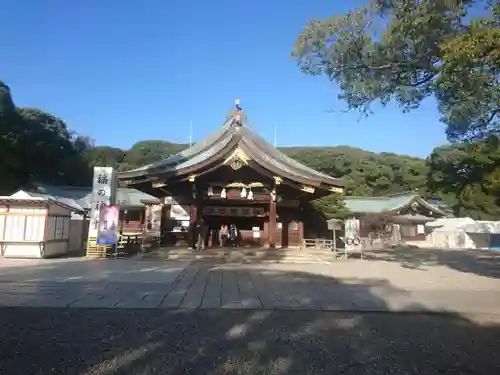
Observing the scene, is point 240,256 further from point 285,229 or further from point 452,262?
point 452,262

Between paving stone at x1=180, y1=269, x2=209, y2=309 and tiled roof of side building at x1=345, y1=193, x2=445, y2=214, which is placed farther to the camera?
tiled roof of side building at x1=345, y1=193, x2=445, y2=214

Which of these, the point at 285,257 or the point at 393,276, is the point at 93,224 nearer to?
the point at 285,257

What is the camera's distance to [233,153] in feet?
61.6

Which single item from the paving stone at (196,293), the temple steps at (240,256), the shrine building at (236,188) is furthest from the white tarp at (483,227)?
the paving stone at (196,293)

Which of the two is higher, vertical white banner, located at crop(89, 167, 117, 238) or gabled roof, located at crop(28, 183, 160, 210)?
gabled roof, located at crop(28, 183, 160, 210)

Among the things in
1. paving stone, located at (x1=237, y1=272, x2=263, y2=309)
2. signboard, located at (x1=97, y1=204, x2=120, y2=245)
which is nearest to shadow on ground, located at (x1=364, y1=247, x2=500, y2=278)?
paving stone, located at (x1=237, y1=272, x2=263, y2=309)

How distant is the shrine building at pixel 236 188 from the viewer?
61.1 feet

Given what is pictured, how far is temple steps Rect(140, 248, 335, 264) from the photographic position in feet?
Result: 56.5

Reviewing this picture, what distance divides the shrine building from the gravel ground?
11.6 meters

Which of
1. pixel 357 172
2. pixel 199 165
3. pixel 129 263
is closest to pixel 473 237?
pixel 357 172

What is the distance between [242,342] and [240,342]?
0.09ft

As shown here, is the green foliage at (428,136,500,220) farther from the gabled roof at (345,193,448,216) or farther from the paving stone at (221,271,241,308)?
the paving stone at (221,271,241,308)

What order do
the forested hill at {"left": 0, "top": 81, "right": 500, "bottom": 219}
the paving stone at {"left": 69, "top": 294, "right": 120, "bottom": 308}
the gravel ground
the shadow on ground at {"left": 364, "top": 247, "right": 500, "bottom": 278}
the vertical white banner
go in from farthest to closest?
the forested hill at {"left": 0, "top": 81, "right": 500, "bottom": 219}
the vertical white banner
the shadow on ground at {"left": 364, "top": 247, "right": 500, "bottom": 278}
the paving stone at {"left": 69, "top": 294, "right": 120, "bottom": 308}
the gravel ground

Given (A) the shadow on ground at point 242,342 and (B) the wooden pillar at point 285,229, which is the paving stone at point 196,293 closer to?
(A) the shadow on ground at point 242,342
